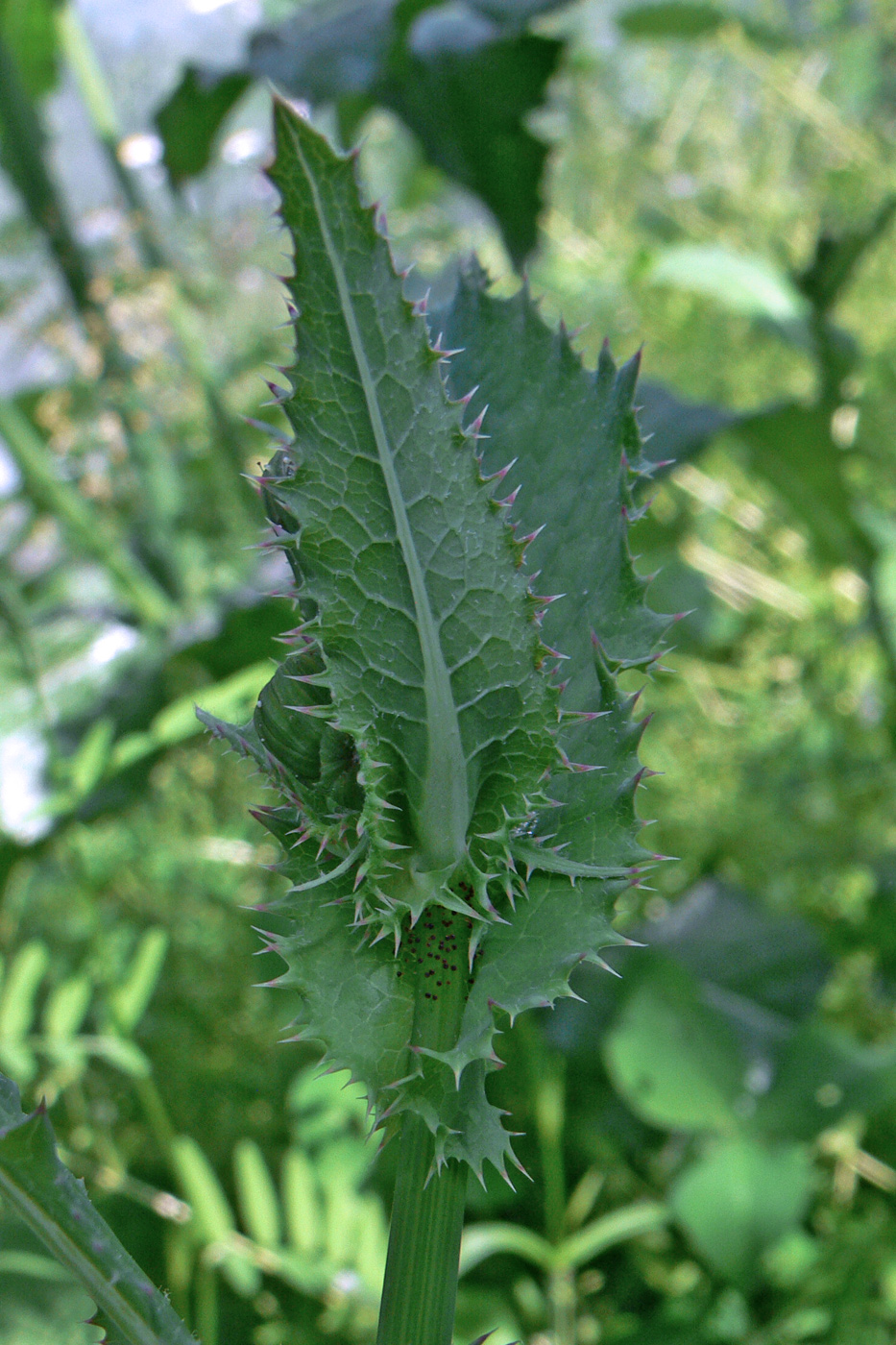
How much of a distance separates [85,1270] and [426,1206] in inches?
1.9

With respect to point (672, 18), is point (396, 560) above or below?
above

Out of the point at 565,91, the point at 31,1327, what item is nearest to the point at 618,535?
the point at 31,1327

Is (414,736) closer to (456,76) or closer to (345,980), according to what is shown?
(345,980)

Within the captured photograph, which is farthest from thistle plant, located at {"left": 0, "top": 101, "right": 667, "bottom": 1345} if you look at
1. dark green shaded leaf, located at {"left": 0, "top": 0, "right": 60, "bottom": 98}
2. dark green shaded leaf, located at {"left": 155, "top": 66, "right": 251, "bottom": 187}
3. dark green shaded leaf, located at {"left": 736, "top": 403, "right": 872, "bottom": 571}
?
dark green shaded leaf, located at {"left": 0, "top": 0, "right": 60, "bottom": 98}

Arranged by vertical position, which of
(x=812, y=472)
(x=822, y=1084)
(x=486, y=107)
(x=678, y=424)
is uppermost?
(x=486, y=107)

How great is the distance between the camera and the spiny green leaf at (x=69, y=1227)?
0.15m

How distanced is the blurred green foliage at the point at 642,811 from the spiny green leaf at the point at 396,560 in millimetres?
317

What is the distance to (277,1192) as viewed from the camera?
741 millimetres

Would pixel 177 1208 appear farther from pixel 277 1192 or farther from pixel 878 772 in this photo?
pixel 878 772

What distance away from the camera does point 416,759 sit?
174 mm

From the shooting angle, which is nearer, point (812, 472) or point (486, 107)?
point (486, 107)

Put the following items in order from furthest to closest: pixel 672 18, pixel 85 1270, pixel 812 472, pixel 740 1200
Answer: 1. pixel 672 18
2. pixel 812 472
3. pixel 740 1200
4. pixel 85 1270

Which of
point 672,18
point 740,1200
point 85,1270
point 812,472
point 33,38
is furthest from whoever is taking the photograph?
point 672,18

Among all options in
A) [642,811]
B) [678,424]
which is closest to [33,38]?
[678,424]
